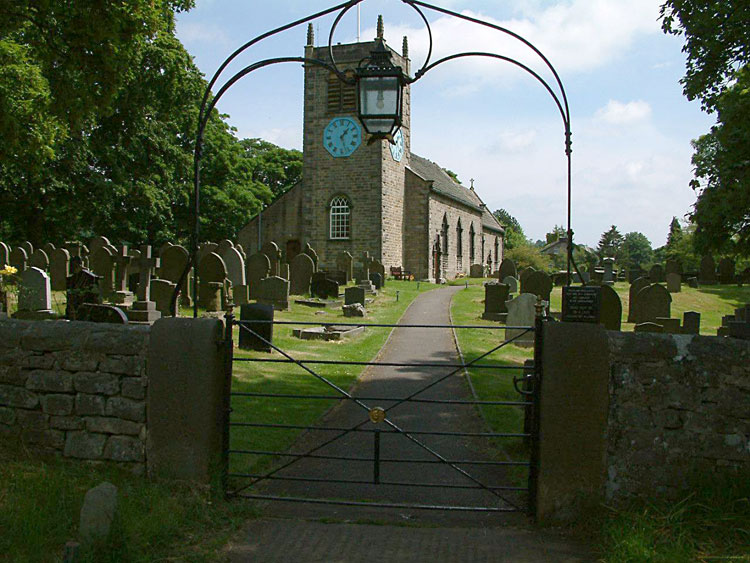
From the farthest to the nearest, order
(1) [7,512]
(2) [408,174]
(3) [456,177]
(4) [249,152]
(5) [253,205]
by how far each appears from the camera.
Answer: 1. (3) [456,177]
2. (4) [249,152]
3. (5) [253,205]
4. (2) [408,174]
5. (1) [7,512]

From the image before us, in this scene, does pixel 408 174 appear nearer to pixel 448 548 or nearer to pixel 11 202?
pixel 11 202

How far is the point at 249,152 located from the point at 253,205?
14923mm

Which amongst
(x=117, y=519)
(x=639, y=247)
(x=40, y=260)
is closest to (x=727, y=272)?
(x=40, y=260)

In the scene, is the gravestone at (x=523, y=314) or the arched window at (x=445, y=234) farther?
the arched window at (x=445, y=234)

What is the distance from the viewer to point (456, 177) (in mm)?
72938

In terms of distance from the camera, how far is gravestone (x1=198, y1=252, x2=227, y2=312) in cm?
1572

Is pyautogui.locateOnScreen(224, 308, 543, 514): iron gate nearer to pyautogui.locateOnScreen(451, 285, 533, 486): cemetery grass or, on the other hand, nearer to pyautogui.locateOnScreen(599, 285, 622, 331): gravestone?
pyautogui.locateOnScreen(451, 285, 533, 486): cemetery grass

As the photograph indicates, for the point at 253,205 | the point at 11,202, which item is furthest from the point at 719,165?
the point at 253,205

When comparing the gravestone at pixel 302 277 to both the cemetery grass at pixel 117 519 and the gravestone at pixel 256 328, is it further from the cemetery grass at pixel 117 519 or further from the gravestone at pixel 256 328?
the cemetery grass at pixel 117 519

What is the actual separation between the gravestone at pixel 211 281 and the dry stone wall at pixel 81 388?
969cm

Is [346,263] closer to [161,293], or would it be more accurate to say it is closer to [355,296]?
[355,296]

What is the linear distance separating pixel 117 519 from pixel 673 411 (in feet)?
13.6

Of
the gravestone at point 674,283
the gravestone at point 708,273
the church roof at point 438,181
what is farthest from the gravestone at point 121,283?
the gravestone at point 708,273

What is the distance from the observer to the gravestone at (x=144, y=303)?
13102 mm
